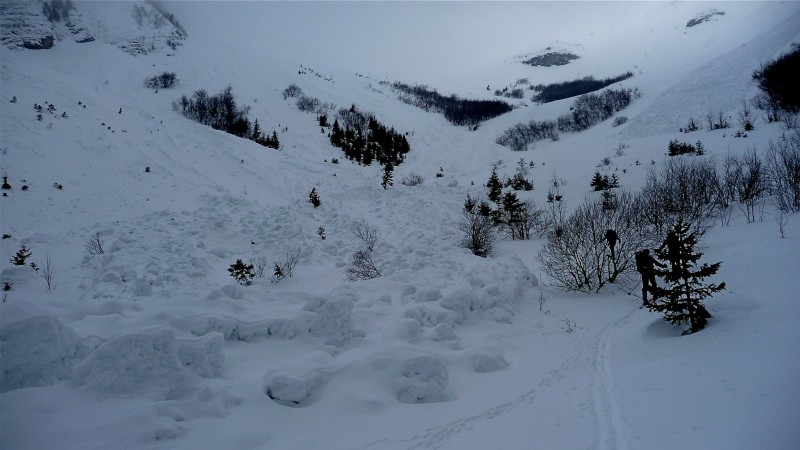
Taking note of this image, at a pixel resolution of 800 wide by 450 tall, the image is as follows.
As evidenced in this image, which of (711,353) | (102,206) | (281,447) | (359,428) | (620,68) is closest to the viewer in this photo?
(281,447)

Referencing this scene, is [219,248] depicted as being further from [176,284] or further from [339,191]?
[339,191]

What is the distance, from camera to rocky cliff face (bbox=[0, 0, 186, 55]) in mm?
39688

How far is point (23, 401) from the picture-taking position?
3916 millimetres

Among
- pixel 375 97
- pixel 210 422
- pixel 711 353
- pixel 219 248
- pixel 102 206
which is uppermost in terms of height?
pixel 375 97

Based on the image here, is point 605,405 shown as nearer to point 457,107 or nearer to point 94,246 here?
point 94,246

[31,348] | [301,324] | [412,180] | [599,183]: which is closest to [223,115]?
[412,180]

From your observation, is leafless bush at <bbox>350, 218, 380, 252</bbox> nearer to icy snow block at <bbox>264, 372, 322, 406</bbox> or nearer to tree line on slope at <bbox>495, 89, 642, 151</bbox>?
icy snow block at <bbox>264, 372, 322, 406</bbox>

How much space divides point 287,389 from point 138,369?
186 cm

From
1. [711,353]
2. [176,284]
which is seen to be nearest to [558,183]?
[711,353]

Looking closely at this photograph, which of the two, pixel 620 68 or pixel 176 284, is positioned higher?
pixel 620 68

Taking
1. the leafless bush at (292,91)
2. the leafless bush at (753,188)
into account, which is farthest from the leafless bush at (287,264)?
the leafless bush at (292,91)

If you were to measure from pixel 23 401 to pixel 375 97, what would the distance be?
192 feet

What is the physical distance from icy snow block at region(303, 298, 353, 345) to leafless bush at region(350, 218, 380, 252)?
9.08 m

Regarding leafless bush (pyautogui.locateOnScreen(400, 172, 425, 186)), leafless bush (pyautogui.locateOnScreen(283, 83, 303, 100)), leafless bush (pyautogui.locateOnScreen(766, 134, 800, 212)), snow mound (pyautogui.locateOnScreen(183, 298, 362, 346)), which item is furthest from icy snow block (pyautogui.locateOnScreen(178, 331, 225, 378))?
leafless bush (pyautogui.locateOnScreen(283, 83, 303, 100))
